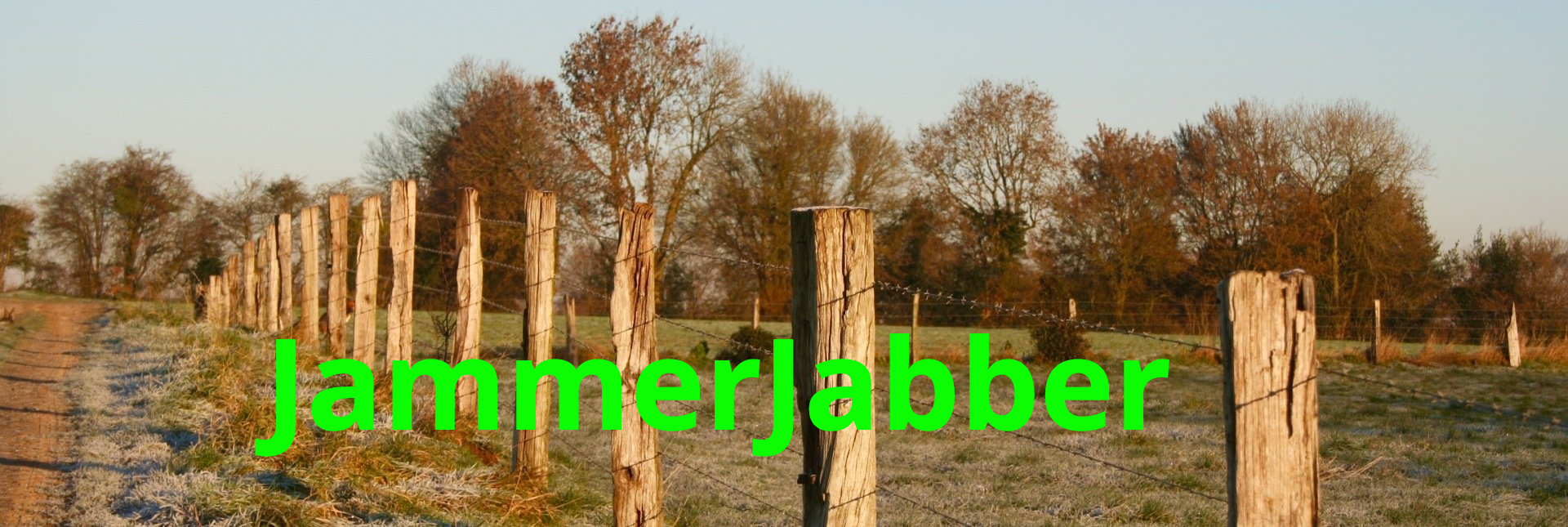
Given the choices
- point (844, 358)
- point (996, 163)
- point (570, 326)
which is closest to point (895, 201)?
point (996, 163)

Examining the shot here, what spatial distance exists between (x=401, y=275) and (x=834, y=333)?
20.0ft

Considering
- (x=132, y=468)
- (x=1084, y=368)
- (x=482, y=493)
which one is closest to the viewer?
(x=1084, y=368)

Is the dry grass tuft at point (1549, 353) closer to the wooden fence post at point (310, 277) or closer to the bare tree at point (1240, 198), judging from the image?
the bare tree at point (1240, 198)

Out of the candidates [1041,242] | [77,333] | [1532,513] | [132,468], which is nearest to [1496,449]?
[1532,513]

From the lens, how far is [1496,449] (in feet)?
32.3

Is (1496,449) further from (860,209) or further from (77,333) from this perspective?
(77,333)

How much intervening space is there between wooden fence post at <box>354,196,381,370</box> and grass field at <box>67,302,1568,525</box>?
661 millimetres

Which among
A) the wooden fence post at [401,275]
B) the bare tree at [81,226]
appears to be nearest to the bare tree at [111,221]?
the bare tree at [81,226]

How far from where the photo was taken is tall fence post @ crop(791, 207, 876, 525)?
12.2 feet

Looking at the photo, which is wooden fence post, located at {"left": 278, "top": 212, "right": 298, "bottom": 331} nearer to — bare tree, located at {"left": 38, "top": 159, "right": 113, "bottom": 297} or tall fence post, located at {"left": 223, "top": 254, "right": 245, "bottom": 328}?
tall fence post, located at {"left": 223, "top": 254, "right": 245, "bottom": 328}

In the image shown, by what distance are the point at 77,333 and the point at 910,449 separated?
13101 mm

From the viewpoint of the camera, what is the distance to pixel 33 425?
316 inches

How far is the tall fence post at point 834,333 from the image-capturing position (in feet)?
12.2

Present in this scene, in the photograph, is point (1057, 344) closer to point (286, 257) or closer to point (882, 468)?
point (286, 257)
